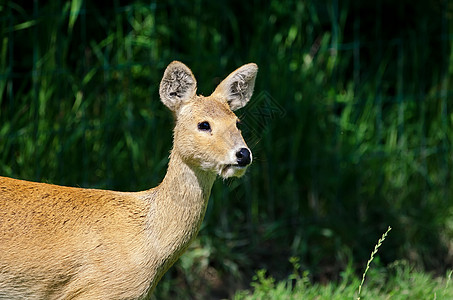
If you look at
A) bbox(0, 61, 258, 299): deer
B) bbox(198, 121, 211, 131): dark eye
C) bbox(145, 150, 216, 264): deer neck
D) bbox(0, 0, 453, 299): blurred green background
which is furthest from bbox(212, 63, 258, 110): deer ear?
bbox(0, 0, 453, 299): blurred green background

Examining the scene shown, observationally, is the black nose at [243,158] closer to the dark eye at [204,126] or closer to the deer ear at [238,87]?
the dark eye at [204,126]

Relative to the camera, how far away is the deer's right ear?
141 inches

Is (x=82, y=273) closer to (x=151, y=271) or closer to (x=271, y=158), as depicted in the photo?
(x=151, y=271)

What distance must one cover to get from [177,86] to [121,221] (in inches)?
25.7

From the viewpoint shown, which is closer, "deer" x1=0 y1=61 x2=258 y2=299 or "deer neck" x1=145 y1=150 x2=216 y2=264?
"deer" x1=0 y1=61 x2=258 y2=299

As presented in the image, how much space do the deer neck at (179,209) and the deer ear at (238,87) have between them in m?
0.38

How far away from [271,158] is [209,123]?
92.4 inches

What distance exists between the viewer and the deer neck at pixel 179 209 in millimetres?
3469

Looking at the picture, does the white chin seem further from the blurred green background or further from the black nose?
the blurred green background

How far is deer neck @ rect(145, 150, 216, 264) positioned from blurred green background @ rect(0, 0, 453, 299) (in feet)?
4.88

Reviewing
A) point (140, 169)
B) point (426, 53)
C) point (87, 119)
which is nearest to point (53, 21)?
point (87, 119)

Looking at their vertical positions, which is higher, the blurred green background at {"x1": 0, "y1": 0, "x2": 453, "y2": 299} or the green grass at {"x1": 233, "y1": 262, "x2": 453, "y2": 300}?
the blurred green background at {"x1": 0, "y1": 0, "x2": 453, "y2": 299}

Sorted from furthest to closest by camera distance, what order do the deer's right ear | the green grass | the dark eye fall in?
the green grass → the deer's right ear → the dark eye

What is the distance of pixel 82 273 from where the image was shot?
3.35 metres
